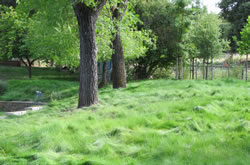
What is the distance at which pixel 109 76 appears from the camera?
23922 millimetres

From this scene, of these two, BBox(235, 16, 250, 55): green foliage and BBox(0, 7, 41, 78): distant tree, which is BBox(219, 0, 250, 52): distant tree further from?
BBox(0, 7, 41, 78): distant tree

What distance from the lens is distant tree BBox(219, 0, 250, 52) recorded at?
128 ft

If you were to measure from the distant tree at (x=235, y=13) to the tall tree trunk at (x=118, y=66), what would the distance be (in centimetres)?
2860

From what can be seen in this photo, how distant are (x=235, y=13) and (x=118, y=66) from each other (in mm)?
34325

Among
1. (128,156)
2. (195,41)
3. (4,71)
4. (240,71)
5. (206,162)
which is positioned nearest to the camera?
(206,162)

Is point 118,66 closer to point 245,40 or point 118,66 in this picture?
point 118,66

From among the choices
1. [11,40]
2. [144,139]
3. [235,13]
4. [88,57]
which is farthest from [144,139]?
[235,13]

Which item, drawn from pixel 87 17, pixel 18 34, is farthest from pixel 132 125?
pixel 18 34

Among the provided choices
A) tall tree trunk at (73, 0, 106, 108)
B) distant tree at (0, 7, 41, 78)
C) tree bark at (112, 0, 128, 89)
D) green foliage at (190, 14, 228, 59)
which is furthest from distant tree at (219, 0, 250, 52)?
tall tree trunk at (73, 0, 106, 108)

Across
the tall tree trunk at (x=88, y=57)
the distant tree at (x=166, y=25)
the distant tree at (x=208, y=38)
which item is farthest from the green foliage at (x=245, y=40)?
the tall tree trunk at (x=88, y=57)

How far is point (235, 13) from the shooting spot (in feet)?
138

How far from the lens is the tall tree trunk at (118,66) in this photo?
13.5m

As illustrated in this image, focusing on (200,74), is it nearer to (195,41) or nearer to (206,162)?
(195,41)

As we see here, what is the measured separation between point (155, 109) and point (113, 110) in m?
1.09
